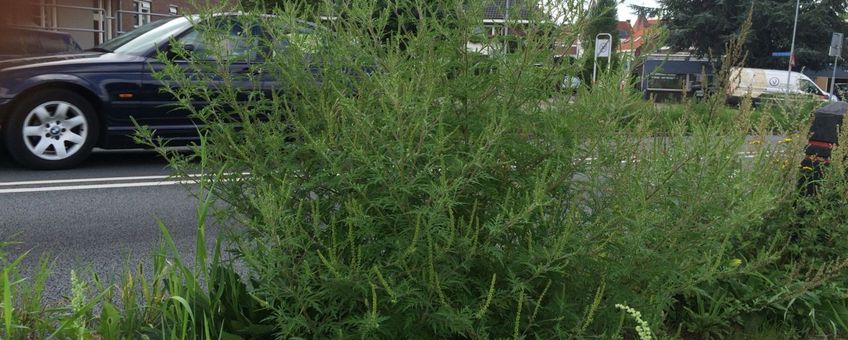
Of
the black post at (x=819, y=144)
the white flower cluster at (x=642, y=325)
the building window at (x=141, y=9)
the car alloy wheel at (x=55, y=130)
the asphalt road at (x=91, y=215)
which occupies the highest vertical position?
the building window at (x=141, y=9)

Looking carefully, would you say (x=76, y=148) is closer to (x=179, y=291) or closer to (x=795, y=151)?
(x=179, y=291)

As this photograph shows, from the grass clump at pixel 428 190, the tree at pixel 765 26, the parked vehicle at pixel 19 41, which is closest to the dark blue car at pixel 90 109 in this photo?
the grass clump at pixel 428 190

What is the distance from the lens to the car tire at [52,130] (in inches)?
282

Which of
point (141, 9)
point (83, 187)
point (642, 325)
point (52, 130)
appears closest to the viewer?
point (642, 325)

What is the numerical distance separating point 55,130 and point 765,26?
40.1m

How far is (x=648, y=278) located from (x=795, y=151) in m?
1.53

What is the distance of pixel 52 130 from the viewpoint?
736cm

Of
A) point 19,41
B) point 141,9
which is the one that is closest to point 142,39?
point 141,9

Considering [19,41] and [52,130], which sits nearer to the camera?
[19,41]

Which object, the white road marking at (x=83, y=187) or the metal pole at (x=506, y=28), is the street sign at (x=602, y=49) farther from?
the white road marking at (x=83, y=187)

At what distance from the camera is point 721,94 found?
3.23 meters

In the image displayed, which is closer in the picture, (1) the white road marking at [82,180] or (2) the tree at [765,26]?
(1) the white road marking at [82,180]

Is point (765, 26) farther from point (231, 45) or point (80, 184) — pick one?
point (231, 45)

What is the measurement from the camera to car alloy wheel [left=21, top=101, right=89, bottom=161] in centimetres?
725
